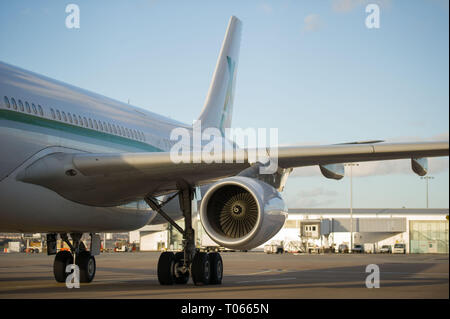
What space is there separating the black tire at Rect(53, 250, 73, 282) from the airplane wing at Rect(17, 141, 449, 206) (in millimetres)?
3722

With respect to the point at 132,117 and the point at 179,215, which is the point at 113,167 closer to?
the point at 132,117

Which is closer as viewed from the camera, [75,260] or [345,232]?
[75,260]

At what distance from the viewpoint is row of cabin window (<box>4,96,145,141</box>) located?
1060cm

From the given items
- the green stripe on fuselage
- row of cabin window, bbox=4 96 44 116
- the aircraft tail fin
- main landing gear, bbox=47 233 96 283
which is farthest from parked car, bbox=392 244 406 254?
row of cabin window, bbox=4 96 44 116

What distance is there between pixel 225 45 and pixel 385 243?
→ 5272cm

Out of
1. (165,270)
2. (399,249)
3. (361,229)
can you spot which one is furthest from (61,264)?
(361,229)

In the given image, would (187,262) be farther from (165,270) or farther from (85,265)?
(85,265)

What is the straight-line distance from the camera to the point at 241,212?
1293 centimetres

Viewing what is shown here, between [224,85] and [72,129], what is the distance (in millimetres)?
9060

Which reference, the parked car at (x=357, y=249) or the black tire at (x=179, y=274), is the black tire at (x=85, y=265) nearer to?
the black tire at (x=179, y=274)

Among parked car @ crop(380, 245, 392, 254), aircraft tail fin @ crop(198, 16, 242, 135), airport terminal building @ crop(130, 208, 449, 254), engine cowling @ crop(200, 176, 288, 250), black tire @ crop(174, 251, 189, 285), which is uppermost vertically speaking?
aircraft tail fin @ crop(198, 16, 242, 135)

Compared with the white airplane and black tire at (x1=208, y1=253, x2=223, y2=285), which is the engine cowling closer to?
the white airplane

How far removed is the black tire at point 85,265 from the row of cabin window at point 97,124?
3337 millimetres

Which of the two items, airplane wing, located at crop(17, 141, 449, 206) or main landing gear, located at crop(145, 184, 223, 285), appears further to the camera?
main landing gear, located at crop(145, 184, 223, 285)
